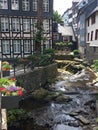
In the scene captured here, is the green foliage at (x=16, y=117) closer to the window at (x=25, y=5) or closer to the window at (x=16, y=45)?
the window at (x=16, y=45)

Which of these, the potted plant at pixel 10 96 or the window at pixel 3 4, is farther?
the window at pixel 3 4

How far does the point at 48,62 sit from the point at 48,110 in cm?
962

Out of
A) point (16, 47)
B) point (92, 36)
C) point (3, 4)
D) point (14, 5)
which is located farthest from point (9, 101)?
point (92, 36)

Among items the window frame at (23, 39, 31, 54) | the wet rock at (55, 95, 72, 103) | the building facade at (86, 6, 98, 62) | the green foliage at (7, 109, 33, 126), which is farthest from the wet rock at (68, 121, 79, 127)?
the window frame at (23, 39, 31, 54)

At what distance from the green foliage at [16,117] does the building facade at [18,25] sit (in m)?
18.7

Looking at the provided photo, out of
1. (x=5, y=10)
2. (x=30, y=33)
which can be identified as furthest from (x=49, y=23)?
(x=5, y=10)

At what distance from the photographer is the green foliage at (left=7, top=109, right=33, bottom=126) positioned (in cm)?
1307

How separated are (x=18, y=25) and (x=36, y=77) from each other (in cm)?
1396

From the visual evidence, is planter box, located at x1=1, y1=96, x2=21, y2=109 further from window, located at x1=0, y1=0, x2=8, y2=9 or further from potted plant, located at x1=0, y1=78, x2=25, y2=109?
window, located at x1=0, y1=0, x2=8, y2=9

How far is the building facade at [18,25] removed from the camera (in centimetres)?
3198

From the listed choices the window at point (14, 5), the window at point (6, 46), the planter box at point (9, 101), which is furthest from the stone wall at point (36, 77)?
the window at point (14, 5)

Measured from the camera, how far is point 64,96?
1925cm

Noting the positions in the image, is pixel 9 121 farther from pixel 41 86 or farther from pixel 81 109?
pixel 41 86

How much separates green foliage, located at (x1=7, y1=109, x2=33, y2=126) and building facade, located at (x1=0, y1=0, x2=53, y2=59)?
18669 mm
